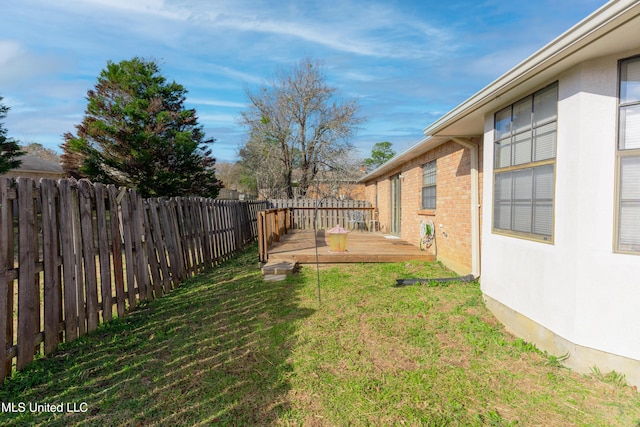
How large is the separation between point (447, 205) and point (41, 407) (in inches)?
267

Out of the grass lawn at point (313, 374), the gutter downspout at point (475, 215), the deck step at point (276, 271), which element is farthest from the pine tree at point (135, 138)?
the gutter downspout at point (475, 215)

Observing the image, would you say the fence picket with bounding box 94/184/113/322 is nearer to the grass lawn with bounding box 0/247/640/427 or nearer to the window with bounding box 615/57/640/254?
the grass lawn with bounding box 0/247/640/427

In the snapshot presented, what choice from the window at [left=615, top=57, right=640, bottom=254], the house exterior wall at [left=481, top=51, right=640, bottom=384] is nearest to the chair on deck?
the house exterior wall at [left=481, top=51, right=640, bottom=384]

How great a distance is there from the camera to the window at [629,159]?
2.62 meters

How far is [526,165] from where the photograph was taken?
3.67 m

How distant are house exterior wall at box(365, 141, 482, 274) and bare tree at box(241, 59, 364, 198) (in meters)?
10.3

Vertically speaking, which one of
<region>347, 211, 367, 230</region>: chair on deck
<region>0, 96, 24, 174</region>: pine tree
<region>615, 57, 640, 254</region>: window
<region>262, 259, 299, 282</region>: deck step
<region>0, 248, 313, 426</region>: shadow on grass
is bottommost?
<region>0, 248, 313, 426</region>: shadow on grass

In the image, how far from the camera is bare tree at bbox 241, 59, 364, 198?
19328 millimetres

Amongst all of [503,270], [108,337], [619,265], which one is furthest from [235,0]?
[619,265]

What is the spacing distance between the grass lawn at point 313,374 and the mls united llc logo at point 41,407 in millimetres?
30

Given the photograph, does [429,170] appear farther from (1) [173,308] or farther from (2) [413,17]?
(1) [173,308]

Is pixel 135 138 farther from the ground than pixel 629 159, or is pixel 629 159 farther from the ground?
pixel 135 138

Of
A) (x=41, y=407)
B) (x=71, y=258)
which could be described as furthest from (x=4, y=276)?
(x=41, y=407)

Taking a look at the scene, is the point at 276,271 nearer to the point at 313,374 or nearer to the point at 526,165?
the point at 313,374
